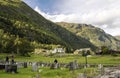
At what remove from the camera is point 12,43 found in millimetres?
177875

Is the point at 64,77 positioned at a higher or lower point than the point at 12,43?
lower

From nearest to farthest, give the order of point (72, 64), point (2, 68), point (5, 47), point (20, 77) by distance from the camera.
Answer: point (20, 77) → point (2, 68) → point (72, 64) → point (5, 47)

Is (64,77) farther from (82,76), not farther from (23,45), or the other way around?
(23,45)

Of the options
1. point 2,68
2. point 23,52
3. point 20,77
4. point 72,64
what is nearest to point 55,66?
point 72,64

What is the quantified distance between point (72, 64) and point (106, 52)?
114m

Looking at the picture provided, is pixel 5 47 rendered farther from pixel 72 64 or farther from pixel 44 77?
pixel 44 77

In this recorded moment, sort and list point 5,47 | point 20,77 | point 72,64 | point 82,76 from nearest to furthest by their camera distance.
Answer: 1. point 82,76
2. point 20,77
3. point 72,64
4. point 5,47

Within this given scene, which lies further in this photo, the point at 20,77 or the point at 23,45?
the point at 23,45

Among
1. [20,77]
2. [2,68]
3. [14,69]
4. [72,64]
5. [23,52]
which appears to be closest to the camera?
[20,77]

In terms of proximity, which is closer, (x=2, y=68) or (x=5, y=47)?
(x=2, y=68)

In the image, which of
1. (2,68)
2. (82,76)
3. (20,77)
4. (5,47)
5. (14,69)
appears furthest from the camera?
(5,47)

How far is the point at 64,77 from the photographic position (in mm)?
48000

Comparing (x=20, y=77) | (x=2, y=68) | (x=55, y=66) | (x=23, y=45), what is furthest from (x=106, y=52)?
(x=20, y=77)

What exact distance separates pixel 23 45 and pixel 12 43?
10302 mm
